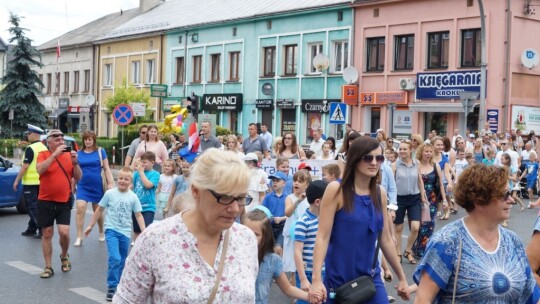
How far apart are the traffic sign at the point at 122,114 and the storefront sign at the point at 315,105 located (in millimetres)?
13253

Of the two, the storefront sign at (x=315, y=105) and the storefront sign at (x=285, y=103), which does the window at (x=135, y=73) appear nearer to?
the storefront sign at (x=285, y=103)

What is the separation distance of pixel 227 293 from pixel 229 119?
4043 cm

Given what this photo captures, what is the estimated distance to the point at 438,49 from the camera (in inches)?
1287

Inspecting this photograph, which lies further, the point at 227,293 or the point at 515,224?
the point at 515,224

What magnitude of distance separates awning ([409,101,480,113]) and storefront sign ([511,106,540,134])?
1.53 m

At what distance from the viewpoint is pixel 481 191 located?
4098 millimetres

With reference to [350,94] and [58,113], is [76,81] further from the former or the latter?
[350,94]

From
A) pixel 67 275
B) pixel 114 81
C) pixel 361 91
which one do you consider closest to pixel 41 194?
pixel 67 275

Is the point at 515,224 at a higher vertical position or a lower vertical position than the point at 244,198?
lower

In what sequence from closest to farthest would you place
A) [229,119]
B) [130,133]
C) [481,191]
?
[481,191] < [130,133] < [229,119]

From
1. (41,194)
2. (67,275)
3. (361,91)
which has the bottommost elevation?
(67,275)

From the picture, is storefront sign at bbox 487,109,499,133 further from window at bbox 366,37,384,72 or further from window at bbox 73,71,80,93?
window at bbox 73,71,80,93

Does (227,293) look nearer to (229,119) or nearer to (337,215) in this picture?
(337,215)

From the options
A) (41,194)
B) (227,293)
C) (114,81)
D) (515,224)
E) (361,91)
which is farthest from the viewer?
(114,81)
